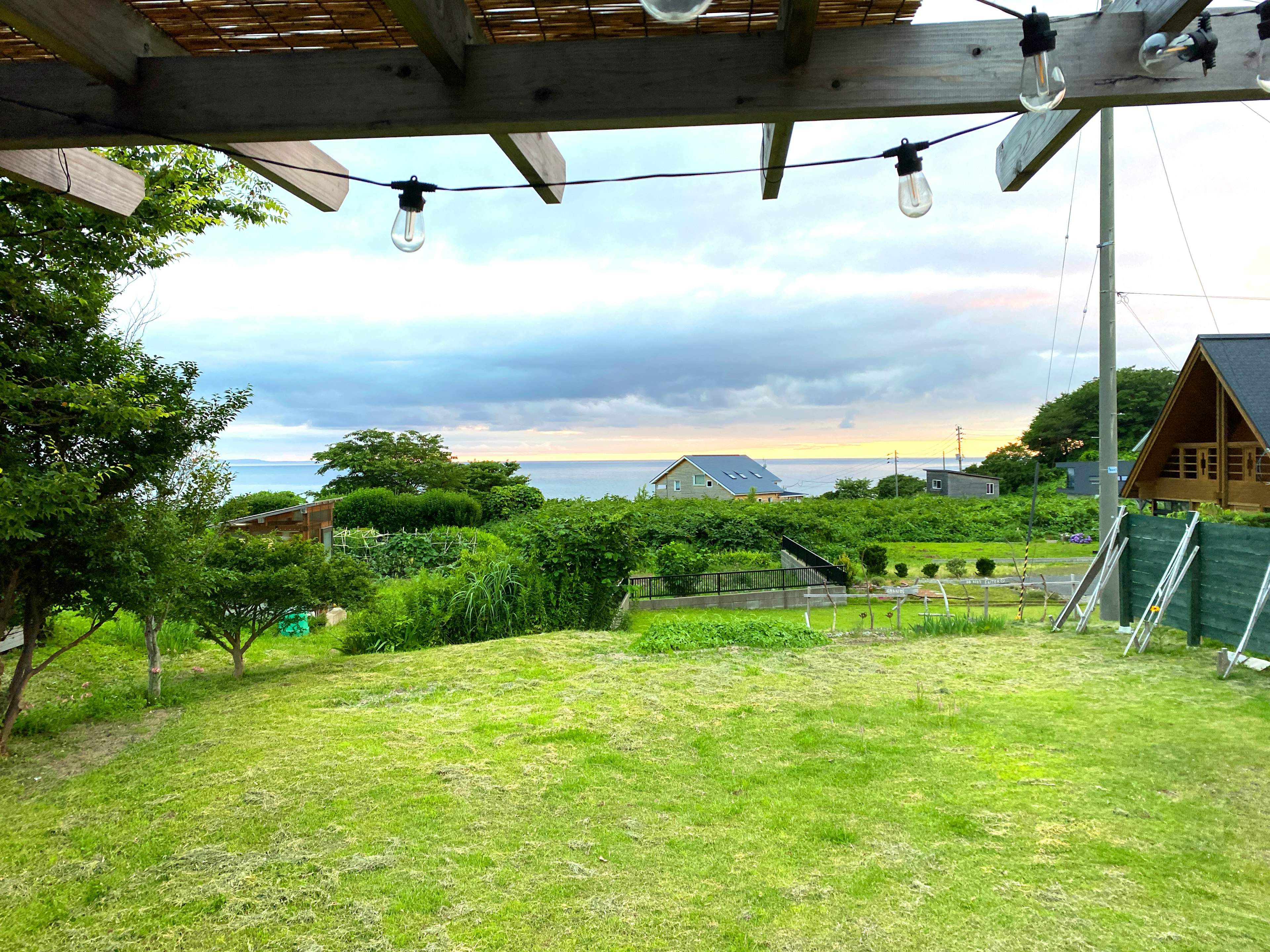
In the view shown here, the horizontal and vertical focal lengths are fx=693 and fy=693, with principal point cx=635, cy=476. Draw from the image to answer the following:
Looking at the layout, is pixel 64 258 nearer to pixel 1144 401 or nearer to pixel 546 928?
pixel 546 928

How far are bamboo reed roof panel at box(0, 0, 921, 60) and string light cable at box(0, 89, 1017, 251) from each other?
32cm

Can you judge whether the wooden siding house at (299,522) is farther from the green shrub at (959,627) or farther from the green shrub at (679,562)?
the green shrub at (959,627)

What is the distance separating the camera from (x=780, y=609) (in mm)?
11789

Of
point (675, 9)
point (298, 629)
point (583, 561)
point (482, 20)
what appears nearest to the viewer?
point (675, 9)

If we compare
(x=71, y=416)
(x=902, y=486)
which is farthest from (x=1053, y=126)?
(x=902, y=486)

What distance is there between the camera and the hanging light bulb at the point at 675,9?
4.20 ft

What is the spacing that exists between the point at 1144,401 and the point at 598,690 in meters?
51.9

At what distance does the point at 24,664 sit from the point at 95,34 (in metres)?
4.28

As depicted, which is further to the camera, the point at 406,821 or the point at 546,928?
the point at 406,821

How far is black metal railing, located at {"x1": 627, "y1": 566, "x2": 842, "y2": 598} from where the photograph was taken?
1152cm

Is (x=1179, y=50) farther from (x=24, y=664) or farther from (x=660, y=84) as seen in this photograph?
(x=24, y=664)

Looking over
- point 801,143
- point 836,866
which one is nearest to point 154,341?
point 801,143

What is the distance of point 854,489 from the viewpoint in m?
39.9

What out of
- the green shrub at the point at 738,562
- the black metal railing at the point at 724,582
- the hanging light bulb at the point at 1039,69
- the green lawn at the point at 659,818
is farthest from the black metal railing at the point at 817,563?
the hanging light bulb at the point at 1039,69
